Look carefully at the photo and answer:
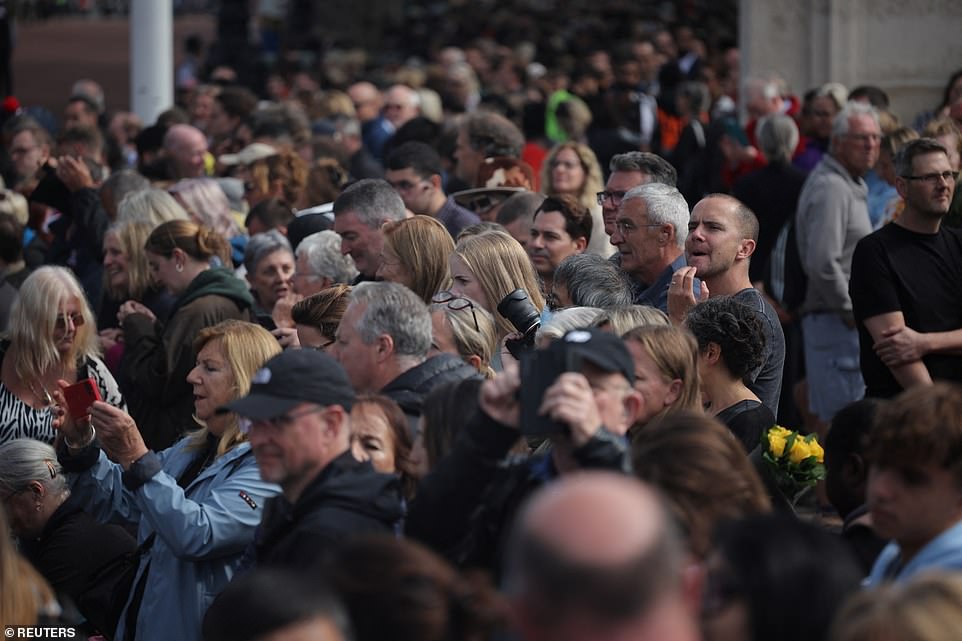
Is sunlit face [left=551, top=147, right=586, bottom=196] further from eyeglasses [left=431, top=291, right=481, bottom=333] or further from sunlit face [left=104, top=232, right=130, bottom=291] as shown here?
eyeglasses [left=431, top=291, right=481, bottom=333]

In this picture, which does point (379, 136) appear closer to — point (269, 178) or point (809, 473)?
point (269, 178)

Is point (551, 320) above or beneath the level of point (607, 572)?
beneath

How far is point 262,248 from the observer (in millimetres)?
8203

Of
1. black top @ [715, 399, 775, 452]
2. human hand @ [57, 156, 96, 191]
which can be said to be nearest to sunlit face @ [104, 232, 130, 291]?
human hand @ [57, 156, 96, 191]

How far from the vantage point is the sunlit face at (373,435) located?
4.75m

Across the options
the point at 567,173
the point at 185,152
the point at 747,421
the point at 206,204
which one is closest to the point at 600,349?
the point at 747,421

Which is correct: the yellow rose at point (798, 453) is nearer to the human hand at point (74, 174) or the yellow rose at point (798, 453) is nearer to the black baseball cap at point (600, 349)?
the black baseball cap at point (600, 349)

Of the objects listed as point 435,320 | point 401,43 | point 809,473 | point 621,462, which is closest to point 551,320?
point 435,320

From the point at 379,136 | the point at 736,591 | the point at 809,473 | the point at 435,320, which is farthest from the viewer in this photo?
the point at 379,136

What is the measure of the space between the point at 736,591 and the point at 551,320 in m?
2.48

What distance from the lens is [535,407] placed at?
12.3 ft

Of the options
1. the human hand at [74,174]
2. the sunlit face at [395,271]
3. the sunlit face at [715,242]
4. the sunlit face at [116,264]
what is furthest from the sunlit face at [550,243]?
the human hand at [74,174]

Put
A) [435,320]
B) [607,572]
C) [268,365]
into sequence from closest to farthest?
[607,572] < [268,365] < [435,320]

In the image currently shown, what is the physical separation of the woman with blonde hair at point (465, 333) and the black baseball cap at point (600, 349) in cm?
155
